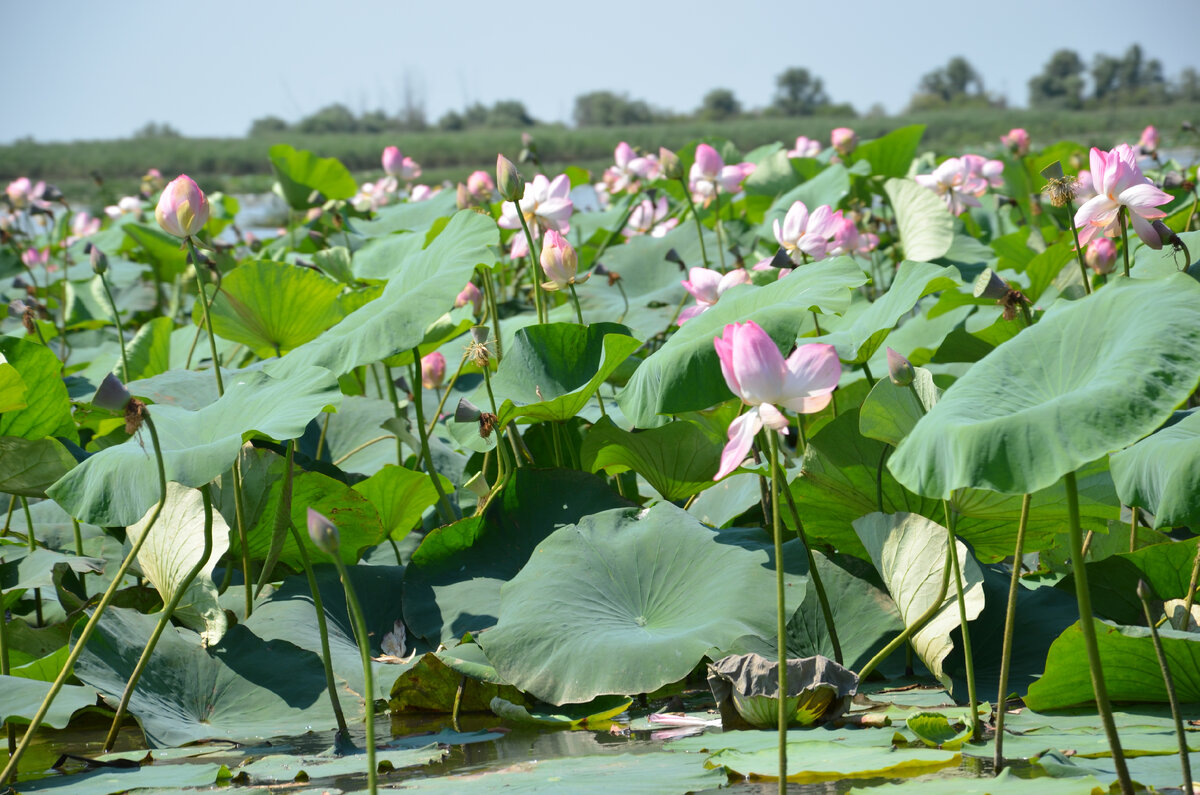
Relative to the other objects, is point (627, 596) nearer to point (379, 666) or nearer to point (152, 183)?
point (379, 666)

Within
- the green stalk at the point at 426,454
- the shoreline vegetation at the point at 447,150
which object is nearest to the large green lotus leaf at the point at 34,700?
the green stalk at the point at 426,454

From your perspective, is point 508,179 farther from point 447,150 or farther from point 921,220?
point 447,150

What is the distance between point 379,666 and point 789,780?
0.64m

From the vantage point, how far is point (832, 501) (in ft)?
4.63

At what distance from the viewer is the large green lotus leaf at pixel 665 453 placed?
1531 millimetres

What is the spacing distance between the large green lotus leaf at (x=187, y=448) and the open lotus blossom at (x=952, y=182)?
5.76 ft

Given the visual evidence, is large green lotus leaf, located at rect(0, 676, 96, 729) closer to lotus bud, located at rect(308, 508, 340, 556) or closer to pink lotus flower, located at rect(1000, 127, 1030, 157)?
lotus bud, located at rect(308, 508, 340, 556)

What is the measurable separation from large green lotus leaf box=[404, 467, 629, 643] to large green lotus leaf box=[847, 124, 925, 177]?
7.40 feet

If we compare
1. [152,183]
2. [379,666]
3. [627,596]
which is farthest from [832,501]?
[152,183]

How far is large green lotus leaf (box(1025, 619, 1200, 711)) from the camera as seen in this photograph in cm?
100

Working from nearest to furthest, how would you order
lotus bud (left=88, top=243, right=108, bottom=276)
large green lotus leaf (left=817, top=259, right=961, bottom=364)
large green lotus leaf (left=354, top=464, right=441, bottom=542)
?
large green lotus leaf (left=817, top=259, right=961, bottom=364)
large green lotus leaf (left=354, top=464, right=441, bottom=542)
lotus bud (left=88, top=243, right=108, bottom=276)

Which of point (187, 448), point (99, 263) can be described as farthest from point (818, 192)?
point (187, 448)

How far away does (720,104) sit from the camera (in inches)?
1978

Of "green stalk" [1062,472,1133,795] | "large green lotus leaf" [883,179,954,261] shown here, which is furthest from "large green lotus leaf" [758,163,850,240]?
"green stalk" [1062,472,1133,795]
